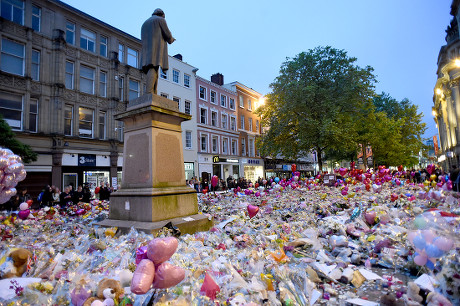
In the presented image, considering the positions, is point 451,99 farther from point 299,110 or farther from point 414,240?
point 414,240

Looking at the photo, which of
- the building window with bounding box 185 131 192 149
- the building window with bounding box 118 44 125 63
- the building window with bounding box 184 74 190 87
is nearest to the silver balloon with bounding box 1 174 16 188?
the building window with bounding box 118 44 125 63

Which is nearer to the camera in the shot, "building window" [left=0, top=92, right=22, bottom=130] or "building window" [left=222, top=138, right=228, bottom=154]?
"building window" [left=0, top=92, right=22, bottom=130]

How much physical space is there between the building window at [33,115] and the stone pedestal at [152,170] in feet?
51.1

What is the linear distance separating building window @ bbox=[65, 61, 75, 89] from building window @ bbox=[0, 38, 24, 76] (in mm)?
2576

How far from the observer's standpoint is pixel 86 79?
2012 centimetres

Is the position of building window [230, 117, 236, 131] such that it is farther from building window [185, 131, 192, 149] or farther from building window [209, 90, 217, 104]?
building window [185, 131, 192, 149]

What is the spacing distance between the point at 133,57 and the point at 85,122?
7.84 m

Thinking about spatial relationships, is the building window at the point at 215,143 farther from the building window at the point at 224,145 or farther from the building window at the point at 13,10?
the building window at the point at 13,10

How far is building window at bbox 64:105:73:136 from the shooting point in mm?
18531

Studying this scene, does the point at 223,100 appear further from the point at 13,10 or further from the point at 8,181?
the point at 8,181

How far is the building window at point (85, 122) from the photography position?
19.4m

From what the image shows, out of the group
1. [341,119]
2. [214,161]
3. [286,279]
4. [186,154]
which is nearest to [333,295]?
[286,279]

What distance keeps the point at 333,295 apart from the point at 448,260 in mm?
1040

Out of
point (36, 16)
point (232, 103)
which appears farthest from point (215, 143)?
point (36, 16)
